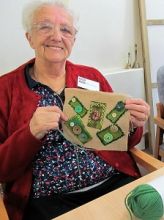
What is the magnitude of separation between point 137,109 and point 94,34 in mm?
1070

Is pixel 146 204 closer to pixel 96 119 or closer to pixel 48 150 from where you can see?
pixel 96 119

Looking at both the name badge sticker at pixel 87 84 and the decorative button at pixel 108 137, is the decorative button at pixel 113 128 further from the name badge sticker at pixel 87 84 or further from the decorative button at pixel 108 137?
the name badge sticker at pixel 87 84

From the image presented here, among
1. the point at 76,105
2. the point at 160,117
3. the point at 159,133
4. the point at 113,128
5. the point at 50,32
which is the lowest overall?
the point at 159,133

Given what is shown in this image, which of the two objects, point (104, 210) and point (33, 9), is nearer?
point (104, 210)

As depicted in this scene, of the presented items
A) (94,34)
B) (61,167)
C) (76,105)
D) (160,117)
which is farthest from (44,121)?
(94,34)

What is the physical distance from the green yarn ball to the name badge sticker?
2.14 feet

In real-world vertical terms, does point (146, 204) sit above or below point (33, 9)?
below

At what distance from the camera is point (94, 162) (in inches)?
49.5

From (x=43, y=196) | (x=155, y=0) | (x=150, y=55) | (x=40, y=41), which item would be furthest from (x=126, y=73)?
(x=43, y=196)

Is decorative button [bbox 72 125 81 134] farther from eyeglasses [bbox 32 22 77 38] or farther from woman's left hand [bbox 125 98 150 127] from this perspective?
eyeglasses [bbox 32 22 77 38]

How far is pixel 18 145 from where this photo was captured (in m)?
1.08

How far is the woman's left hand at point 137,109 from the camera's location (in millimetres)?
1100

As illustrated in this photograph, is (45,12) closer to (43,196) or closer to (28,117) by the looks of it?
(28,117)

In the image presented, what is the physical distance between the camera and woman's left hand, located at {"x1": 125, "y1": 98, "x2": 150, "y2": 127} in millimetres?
1100
